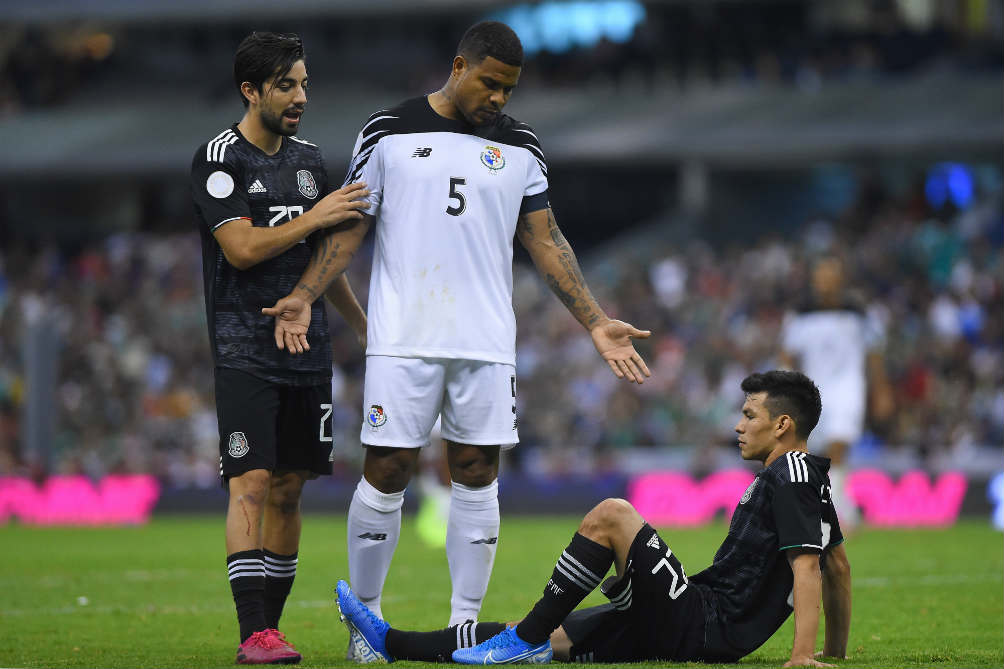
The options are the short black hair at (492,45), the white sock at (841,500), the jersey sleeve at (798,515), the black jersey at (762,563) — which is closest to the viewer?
the jersey sleeve at (798,515)

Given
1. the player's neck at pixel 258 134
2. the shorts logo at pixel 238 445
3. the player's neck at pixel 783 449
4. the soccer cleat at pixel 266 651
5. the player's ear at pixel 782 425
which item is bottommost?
the soccer cleat at pixel 266 651

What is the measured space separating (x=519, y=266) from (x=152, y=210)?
35.4 ft

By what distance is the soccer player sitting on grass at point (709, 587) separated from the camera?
5.17 meters

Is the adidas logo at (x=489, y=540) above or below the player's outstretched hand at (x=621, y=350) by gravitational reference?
below

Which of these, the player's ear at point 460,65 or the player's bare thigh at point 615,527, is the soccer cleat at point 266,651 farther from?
the player's ear at point 460,65

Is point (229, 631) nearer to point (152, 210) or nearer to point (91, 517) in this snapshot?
point (91, 517)

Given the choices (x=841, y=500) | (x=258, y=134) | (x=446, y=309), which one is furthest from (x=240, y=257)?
(x=841, y=500)

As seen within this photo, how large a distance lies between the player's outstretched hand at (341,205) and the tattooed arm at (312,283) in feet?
0.37

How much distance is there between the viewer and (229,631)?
22.9 feet

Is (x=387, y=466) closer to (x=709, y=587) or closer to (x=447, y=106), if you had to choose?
(x=709, y=587)

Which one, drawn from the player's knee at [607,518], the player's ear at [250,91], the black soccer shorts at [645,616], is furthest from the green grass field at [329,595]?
the player's ear at [250,91]

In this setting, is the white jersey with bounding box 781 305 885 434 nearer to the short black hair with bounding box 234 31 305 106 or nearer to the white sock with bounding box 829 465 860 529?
the white sock with bounding box 829 465 860 529

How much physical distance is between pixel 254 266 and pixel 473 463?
1.17 m

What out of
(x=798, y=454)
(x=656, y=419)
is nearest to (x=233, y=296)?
(x=798, y=454)
